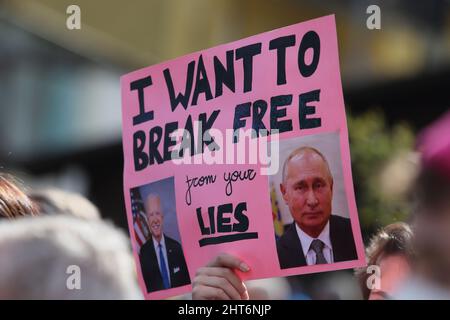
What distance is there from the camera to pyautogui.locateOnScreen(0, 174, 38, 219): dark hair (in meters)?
2.00

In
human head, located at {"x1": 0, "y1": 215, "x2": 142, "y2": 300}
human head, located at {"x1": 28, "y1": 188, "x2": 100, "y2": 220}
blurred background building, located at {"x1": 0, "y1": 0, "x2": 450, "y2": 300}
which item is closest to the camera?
human head, located at {"x1": 0, "y1": 215, "x2": 142, "y2": 300}

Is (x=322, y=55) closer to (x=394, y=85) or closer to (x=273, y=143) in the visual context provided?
(x=273, y=143)

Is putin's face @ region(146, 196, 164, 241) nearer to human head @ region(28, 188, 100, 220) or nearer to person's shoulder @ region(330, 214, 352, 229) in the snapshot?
human head @ region(28, 188, 100, 220)

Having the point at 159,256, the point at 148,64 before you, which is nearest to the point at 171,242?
the point at 159,256

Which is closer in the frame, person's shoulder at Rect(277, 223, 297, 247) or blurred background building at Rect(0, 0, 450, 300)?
person's shoulder at Rect(277, 223, 297, 247)

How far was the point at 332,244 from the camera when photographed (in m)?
1.78

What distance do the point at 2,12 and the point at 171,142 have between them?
12.2 feet

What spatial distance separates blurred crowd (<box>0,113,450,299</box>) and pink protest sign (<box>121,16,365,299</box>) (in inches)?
3.6

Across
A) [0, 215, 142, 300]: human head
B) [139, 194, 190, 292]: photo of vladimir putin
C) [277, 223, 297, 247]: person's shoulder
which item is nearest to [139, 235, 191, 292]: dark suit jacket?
[139, 194, 190, 292]: photo of vladimir putin

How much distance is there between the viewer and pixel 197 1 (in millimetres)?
4672

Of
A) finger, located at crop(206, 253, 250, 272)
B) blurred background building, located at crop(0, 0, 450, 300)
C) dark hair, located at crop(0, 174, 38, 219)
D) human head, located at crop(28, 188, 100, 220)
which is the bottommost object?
finger, located at crop(206, 253, 250, 272)

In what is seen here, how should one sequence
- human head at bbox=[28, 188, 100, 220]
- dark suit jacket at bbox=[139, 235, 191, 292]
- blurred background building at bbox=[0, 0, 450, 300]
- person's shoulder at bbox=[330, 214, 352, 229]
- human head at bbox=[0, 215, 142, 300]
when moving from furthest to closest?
blurred background building at bbox=[0, 0, 450, 300]
human head at bbox=[28, 188, 100, 220]
dark suit jacket at bbox=[139, 235, 191, 292]
person's shoulder at bbox=[330, 214, 352, 229]
human head at bbox=[0, 215, 142, 300]

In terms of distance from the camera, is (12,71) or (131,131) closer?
(131,131)
